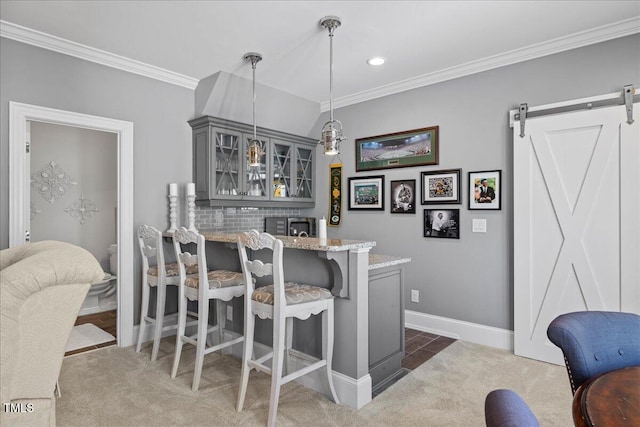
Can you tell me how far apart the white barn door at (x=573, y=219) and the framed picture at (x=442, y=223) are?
0.57m

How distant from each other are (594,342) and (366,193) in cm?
304

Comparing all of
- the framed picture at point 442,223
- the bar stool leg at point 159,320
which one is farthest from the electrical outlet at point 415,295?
the bar stool leg at point 159,320

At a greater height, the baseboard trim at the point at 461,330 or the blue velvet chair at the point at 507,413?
the blue velvet chair at the point at 507,413

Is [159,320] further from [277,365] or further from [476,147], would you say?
[476,147]

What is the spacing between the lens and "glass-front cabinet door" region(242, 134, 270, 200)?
4.14 meters

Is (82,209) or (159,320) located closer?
(159,320)

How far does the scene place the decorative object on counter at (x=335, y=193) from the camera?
4609 millimetres

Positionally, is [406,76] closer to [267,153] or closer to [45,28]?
[267,153]

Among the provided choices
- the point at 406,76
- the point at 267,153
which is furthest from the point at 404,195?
the point at 267,153

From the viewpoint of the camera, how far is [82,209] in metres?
4.71

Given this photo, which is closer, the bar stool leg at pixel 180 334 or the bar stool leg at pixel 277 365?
the bar stool leg at pixel 277 365

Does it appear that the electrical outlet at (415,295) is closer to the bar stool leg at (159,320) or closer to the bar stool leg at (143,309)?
the bar stool leg at (159,320)

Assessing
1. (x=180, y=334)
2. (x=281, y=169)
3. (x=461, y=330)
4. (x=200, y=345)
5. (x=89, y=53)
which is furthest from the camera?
(x=281, y=169)

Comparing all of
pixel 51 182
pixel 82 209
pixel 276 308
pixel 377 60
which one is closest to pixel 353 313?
pixel 276 308
